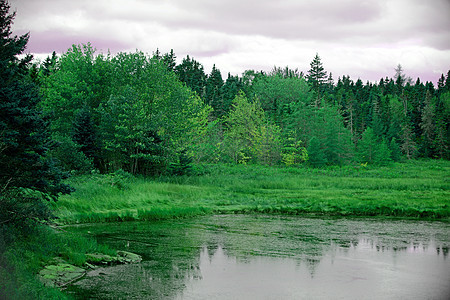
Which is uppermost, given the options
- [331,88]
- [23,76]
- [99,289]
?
[331,88]

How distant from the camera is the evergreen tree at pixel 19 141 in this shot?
1418cm

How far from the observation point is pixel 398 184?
1475 inches

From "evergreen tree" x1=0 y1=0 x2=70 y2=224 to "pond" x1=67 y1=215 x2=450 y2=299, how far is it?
123 inches

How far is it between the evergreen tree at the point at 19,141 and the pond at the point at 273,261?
3117mm

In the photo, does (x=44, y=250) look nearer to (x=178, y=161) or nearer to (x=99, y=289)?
(x=99, y=289)

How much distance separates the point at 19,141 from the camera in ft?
49.5

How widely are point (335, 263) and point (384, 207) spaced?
13.1 m

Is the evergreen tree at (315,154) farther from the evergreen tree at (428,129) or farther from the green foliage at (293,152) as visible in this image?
→ the evergreen tree at (428,129)

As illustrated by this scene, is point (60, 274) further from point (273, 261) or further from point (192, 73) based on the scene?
point (192, 73)

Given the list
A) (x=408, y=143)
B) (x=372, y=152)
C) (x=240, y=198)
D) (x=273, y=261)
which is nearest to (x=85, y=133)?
(x=240, y=198)

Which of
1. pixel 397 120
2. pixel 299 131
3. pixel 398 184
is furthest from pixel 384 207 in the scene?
pixel 397 120

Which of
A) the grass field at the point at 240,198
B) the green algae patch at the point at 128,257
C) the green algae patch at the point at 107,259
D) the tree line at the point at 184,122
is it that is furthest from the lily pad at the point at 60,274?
the grass field at the point at 240,198

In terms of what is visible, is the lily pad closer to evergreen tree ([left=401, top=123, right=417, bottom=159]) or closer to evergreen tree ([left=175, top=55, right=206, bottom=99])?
evergreen tree ([left=401, top=123, right=417, bottom=159])

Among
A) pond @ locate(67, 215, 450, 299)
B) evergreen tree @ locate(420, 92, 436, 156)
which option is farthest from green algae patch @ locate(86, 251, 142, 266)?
evergreen tree @ locate(420, 92, 436, 156)
